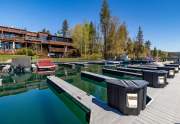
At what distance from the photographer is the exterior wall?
39.4 m

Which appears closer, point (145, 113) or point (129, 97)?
point (129, 97)

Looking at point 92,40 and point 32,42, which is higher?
point 92,40

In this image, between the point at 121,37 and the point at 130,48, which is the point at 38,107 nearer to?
the point at 121,37

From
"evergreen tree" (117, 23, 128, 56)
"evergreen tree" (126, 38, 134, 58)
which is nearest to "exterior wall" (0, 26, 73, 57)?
"evergreen tree" (117, 23, 128, 56)

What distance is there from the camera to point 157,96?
826cm

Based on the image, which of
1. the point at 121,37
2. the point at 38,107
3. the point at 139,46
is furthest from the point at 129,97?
the point at 139,46

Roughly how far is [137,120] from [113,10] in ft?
133

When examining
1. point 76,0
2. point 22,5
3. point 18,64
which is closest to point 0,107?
point 18,64

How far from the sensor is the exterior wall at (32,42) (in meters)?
39.4

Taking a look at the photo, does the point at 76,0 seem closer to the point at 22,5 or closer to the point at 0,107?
the point at 22,5

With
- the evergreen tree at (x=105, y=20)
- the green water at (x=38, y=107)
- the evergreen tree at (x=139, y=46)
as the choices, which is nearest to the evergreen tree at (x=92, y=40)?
the evergreen tree at (x=105, y=20)

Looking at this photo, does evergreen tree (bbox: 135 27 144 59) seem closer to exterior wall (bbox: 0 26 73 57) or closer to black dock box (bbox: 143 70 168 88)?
exterior wall (bbox: 0 26 73 57)

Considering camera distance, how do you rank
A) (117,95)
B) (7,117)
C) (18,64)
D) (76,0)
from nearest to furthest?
(117,95), (7,117), (18,64), (76,0)

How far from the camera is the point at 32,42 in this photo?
→ 4359 cm
